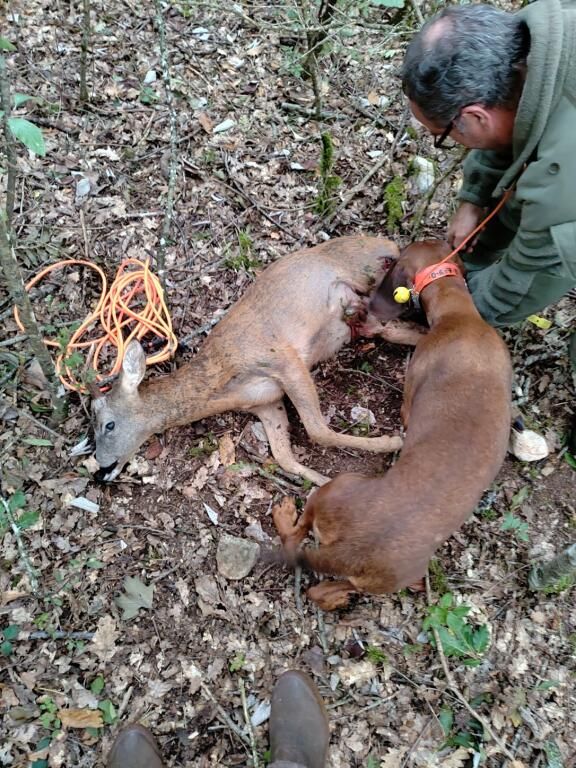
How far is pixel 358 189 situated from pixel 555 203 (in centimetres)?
245

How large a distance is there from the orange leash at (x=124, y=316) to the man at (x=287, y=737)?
2.43m

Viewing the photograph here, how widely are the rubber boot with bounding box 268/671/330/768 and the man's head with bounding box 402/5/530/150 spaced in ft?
10.8

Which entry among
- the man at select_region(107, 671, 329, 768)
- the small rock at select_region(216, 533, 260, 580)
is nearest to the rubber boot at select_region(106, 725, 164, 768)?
the man at select_region(107, 671, 329, 768)

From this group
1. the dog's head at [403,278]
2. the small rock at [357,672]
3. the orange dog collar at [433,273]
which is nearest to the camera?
the small rock at [357,672]

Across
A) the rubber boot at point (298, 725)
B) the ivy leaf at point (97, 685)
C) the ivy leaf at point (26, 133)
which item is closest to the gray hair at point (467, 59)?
the ivy leaf at point (26, 133)

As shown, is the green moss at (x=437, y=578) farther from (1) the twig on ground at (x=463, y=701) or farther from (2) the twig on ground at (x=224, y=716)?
(2) the twig on ground at (x=224, y=716)

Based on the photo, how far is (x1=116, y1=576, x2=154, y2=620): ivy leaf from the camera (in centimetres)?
379

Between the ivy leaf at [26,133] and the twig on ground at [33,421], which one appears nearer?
the ivy leaf at [26,133]

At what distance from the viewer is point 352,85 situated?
19.8ft

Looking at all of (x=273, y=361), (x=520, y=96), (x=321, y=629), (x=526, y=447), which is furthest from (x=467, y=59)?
(x=321, y=629)

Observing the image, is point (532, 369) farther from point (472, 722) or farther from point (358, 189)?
point (472, 722)

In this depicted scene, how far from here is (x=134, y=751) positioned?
10.8 ft

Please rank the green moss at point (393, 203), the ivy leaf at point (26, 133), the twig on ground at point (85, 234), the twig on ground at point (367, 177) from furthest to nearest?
1. the twig on ground at point (367, 177)
2. the green moss at point (393, 203)
3. the twig on ground at point (85, 234)
4. the ivy leaf at point (26, 133)

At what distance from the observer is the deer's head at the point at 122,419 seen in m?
4.24
